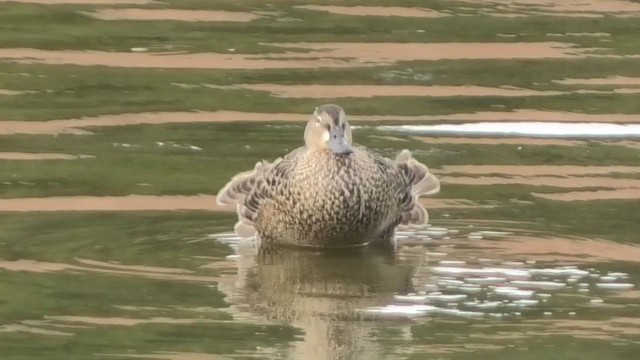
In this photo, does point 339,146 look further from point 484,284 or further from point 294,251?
point 484,284

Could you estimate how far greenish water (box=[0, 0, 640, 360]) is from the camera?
728 cm

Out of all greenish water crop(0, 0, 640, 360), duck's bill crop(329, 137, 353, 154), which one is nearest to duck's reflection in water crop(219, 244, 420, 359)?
greenish water crop(0, 0, 640, 360)

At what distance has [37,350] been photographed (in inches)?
277

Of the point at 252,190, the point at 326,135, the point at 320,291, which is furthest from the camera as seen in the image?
the point at 252,190

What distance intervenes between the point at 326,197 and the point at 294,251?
0.24 metres

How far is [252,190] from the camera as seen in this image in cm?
895

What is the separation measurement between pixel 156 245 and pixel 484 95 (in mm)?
2984

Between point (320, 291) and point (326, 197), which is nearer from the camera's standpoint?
point (320, 291)

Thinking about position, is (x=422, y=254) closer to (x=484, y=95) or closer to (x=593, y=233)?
(x=593, y=233)

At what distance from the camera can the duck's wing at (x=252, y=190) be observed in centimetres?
882

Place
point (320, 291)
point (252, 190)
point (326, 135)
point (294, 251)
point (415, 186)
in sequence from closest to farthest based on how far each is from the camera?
point (320, 291)
point (294, 251)
point (326, 135)
point (252, 190)
point (415, 186)

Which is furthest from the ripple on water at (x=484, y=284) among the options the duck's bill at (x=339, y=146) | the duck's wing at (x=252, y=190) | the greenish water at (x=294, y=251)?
the duck's bill at (x=339, y=146)

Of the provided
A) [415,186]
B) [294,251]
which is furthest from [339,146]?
[415,186]

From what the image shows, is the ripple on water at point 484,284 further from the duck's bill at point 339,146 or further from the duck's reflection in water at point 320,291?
the duck's bill at point 339,146
